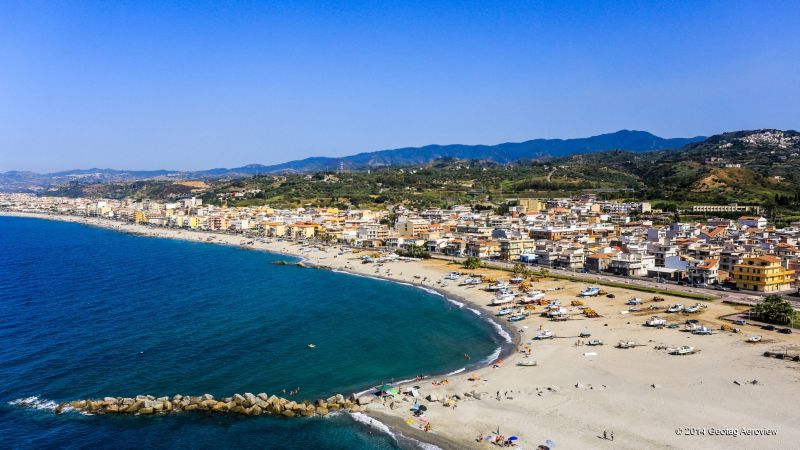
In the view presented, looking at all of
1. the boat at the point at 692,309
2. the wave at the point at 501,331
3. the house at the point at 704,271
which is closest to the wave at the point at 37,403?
the wave at the point at 501,331

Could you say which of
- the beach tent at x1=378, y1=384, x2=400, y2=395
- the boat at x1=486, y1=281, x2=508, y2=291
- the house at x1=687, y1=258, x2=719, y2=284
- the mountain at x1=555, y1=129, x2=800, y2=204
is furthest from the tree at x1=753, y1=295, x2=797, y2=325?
the mountain at x1=555, y1=129, x2=800, y2=204

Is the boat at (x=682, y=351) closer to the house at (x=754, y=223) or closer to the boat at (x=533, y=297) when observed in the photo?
the boat at (x=533, y=297)

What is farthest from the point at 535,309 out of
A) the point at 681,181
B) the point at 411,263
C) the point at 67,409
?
the point at 681,181

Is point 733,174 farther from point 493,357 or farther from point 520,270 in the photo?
point 493,357

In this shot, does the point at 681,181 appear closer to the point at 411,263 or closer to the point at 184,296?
the point at 411,263

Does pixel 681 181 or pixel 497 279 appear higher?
pixel 681 181

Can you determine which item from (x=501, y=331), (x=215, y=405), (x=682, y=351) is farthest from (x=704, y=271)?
(x=215, y=405)
